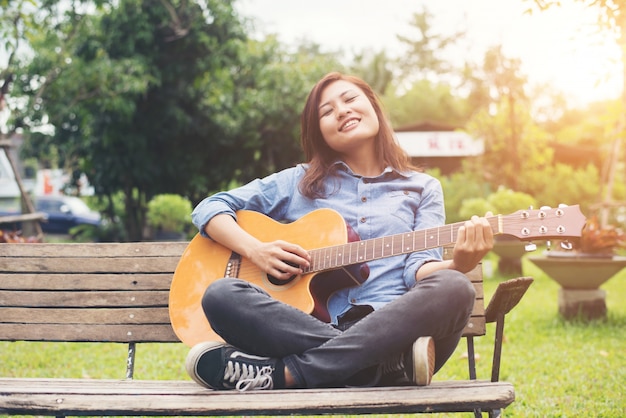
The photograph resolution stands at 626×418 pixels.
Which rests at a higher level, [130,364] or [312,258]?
[312,258]

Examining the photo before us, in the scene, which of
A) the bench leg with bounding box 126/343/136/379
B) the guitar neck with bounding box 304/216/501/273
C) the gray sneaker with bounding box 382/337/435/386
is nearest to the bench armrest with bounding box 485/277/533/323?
the guitar neck with bounding box 304/216/501/273

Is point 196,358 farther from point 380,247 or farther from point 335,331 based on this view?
point 380,247

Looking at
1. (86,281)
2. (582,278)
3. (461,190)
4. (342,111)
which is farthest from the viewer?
(461,190)

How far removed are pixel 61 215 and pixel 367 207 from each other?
1988 centimetres

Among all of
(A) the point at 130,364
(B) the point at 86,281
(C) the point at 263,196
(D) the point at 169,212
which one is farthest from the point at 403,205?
(D) the point at 169,212

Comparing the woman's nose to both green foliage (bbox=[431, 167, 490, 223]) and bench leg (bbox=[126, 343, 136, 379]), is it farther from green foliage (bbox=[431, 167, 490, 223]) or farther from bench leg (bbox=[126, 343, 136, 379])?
green foliage (bbox=[431, 167, 490, 223])

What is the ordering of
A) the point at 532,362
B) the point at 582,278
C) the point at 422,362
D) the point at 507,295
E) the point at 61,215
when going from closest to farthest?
the point at 422,362 → the point at 507,295 → the point at 532,362 → the point at 582,278 → the point at 61,215

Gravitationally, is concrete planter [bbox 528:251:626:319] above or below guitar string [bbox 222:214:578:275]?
below

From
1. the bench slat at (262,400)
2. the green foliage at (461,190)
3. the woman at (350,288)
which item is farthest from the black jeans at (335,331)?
the green foliage at (461,190)

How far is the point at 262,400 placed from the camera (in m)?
2.00

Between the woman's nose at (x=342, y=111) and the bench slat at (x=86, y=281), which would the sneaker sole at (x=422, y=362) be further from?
the bench slat at (x=86, y=281)

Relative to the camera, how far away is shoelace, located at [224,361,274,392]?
2207 millimetres

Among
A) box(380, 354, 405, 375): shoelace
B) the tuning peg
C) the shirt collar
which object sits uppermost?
the shirt collar

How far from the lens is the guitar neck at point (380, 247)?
239cm
